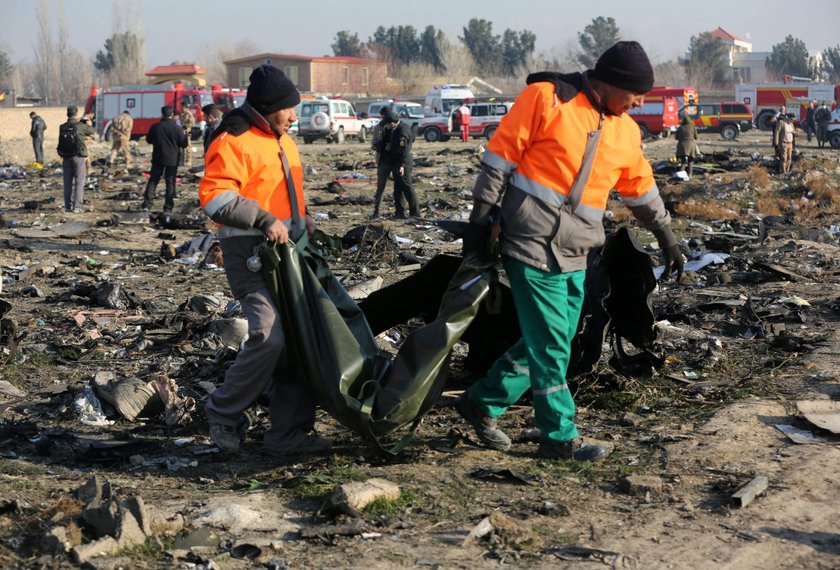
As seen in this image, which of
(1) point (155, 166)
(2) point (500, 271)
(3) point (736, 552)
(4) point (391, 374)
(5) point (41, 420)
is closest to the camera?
(3) point (736, 552)

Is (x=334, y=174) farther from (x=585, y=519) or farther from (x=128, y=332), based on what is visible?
(x=585, y=519)

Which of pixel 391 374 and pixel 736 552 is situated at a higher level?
pixel 391 374

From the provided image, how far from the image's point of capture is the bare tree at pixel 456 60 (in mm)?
86188

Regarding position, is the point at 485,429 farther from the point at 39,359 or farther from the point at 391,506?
the point at 39,359

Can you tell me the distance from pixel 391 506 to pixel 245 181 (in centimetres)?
151

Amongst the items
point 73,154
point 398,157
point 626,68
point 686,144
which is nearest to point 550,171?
point 626,68

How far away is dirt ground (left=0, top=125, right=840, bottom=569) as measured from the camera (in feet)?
11.2

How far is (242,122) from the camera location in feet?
14.4

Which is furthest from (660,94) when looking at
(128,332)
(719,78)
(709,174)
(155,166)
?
(719,78)

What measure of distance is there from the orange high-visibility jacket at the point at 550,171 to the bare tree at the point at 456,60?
81.4m

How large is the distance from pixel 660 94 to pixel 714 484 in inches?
1608

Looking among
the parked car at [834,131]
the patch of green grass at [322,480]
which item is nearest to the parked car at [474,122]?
the parked car at [834,131]

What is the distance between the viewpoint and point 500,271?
4945mm

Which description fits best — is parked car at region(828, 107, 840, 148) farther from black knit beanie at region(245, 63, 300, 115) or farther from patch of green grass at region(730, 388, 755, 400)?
black knit beanie at region(245, 63, 300, 115)
